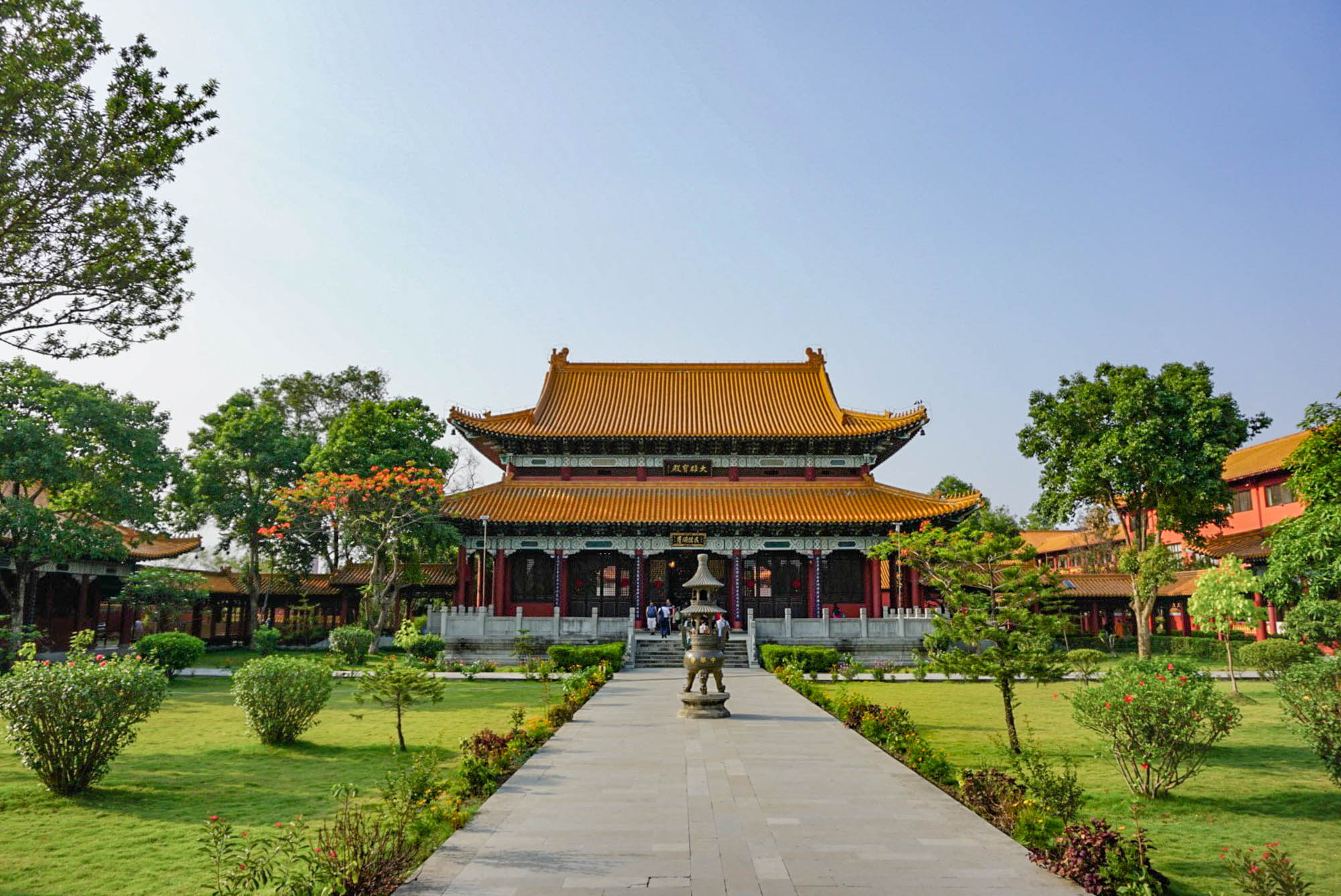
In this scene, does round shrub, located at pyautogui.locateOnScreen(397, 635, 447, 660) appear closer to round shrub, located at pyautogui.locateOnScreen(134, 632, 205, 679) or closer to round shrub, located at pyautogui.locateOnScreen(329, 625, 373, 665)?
round shrub, located at pyautogui.locateOnScreen(329, 625, 373, 665)

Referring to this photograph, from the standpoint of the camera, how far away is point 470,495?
32719 millimetres

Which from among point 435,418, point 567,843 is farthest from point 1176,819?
point 435,418

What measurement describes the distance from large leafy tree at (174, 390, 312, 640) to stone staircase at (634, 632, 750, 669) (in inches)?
678

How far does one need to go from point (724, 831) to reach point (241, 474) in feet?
113

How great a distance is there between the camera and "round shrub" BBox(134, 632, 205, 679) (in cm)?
2227

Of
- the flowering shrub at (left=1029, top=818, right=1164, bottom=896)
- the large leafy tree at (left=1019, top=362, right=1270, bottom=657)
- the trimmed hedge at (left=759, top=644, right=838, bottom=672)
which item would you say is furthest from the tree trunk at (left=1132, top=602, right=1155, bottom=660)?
the flowering shrub at (left=1029, top=818, right=1164, bottom=896)

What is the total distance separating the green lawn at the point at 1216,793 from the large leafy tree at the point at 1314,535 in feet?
19.5

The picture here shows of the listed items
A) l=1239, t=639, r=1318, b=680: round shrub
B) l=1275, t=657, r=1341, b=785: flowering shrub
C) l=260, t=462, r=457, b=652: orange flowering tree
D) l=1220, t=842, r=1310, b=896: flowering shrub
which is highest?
l=260, t=462, r=457, b=652: orange flowering tree

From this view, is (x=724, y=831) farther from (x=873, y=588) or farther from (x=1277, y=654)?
(x=873, y=588)

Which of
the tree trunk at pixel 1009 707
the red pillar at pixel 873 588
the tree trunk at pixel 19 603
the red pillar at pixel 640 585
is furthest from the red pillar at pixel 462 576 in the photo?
the tree trunk at pixel 1009 707

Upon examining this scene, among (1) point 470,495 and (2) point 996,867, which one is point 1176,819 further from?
(1) point 470,495

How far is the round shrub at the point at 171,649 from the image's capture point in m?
22.3

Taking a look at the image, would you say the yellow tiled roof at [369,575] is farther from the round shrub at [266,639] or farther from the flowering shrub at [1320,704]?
the flowering shrub at [1320,704]

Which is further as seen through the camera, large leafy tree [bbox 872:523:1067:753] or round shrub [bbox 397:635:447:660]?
round shrub [bbox 397:635:447:660]
